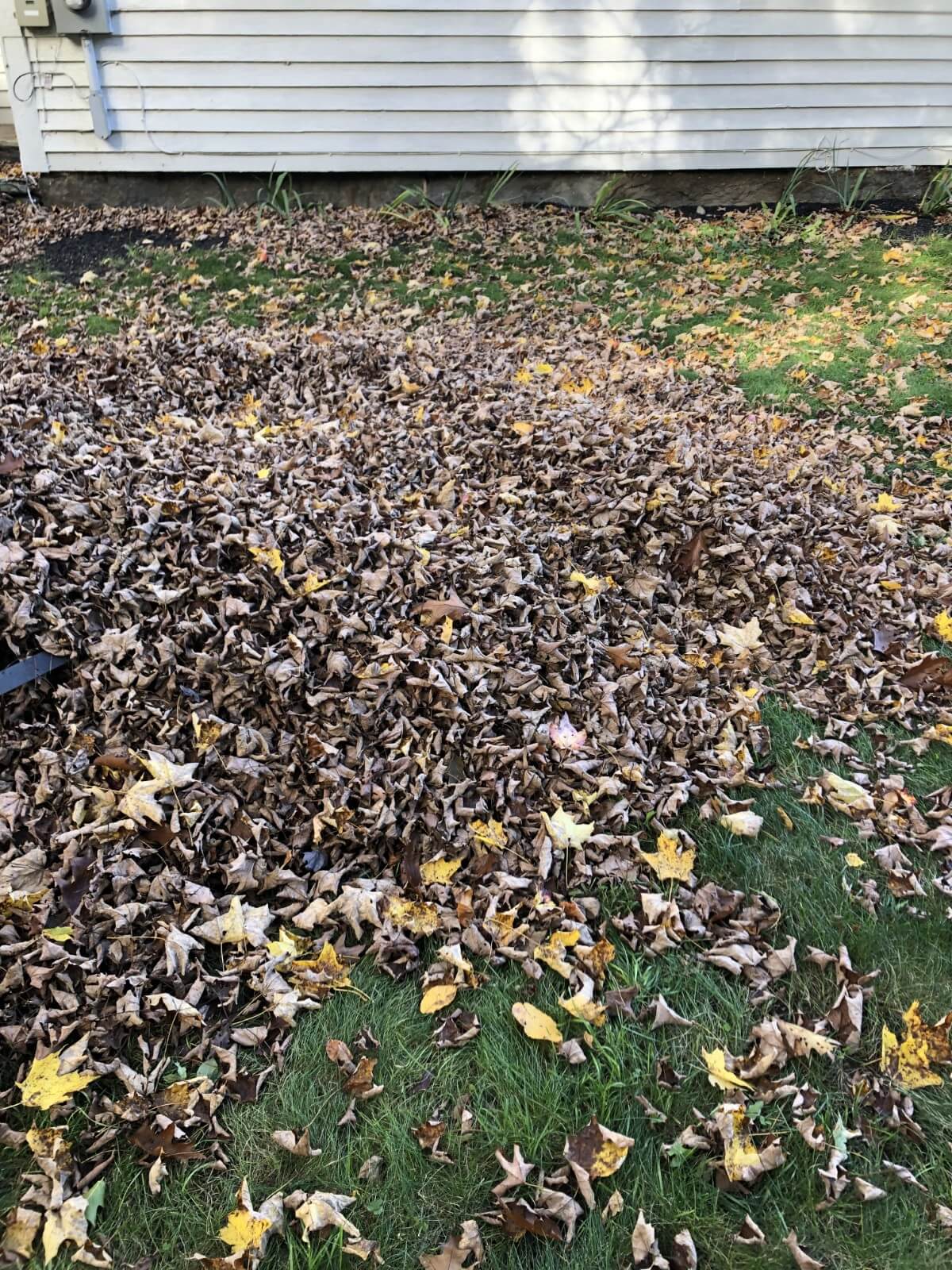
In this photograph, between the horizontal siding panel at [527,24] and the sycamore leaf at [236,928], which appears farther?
the horizontal siding panel at [527,24]

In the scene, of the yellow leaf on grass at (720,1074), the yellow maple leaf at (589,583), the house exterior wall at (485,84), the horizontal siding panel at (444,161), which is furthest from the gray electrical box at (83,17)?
the yellow leaf on grass at (720,1074)

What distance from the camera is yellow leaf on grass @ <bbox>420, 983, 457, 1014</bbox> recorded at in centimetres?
223

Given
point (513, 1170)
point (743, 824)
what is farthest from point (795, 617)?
point (513, 1170)

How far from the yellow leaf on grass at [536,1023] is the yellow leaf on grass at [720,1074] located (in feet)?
1.19

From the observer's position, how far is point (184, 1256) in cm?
177

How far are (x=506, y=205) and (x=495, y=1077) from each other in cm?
785

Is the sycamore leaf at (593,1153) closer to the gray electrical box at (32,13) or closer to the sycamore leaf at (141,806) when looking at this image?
the sycamore leaf at (141,806)

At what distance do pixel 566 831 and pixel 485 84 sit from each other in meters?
7.32

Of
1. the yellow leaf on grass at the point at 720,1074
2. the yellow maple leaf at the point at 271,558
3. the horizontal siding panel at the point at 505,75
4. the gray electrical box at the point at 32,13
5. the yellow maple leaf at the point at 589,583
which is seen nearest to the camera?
the yellow leaf on grass at the point at 720,1074

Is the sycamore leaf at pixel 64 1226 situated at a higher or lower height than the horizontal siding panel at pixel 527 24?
lower

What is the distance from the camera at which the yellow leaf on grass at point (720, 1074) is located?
2053 mm

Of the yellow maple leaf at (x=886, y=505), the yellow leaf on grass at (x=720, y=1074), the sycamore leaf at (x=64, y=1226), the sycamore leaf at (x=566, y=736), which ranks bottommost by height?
the yellow leaf on grass at (x=720, y=1074)

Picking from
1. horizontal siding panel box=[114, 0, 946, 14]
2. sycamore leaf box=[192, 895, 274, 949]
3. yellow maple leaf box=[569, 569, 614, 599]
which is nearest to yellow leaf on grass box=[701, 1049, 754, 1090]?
sycamore leaf box=[192, 895, 274, 949]

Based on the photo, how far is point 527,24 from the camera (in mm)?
7332
